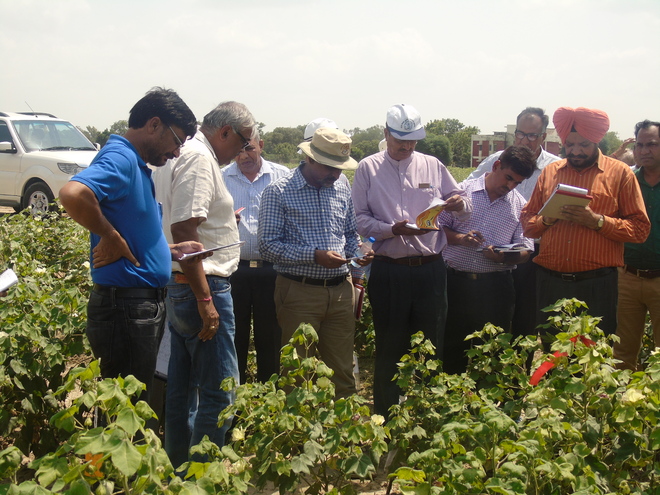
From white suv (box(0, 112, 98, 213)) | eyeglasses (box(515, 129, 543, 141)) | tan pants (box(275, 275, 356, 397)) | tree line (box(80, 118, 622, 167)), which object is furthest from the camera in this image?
tree line (box(80, 118, 622, 167))

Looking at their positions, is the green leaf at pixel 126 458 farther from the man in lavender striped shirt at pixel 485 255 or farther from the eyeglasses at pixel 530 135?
the eyeglasses at pixel 530 135

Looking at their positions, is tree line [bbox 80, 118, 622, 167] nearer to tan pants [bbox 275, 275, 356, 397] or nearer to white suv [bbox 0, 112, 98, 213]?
white suv [bbox 0, 112, 98, 213]

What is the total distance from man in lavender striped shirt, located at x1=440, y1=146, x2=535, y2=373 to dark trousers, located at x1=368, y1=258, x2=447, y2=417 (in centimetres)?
21

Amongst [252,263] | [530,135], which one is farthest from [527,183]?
[252,263]

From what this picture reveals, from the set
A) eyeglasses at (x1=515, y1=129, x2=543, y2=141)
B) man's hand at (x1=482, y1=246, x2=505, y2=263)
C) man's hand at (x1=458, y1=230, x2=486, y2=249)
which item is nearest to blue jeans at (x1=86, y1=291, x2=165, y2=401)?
man's hand at (x1=458, y1=230, x2=486, y2=249)

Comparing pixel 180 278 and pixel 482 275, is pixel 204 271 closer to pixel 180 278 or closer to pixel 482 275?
pixel 180 278

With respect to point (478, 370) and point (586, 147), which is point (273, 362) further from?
point (586, 147)

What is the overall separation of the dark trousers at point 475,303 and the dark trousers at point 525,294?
293 mm

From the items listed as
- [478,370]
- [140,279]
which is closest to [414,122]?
[478,370]

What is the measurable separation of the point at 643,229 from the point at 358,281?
5.87ft

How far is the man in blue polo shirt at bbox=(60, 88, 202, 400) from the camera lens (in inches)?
103

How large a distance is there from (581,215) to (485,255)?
2.22 feet

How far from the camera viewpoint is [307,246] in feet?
12.7

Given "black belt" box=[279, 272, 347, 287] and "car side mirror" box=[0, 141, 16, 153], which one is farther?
"car side mirror" box=[0, 141, 16, 153]
